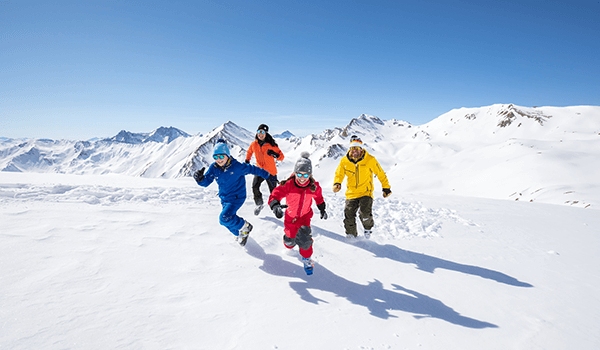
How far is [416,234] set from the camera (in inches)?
208

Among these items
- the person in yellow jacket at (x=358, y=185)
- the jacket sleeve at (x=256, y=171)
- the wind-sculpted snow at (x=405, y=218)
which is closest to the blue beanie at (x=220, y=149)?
the jacket sleeve at (x=256, y=171)

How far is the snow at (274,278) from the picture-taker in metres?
2.30

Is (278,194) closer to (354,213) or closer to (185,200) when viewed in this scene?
(354,213)

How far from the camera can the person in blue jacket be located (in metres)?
4.24

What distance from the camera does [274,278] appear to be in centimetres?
340

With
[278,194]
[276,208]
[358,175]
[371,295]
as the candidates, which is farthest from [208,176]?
[371,295]

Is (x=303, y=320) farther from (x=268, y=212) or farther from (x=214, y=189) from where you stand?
(x=214, y=189)

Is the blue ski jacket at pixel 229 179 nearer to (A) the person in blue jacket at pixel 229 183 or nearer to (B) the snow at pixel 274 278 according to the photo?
(A) the person in blue jacket at pixel 229 183

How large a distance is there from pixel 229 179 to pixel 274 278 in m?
2.03

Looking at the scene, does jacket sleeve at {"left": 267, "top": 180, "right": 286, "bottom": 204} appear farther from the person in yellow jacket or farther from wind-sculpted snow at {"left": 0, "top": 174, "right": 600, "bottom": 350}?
the person in yellow jacket

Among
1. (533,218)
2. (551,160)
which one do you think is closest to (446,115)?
(551,160)

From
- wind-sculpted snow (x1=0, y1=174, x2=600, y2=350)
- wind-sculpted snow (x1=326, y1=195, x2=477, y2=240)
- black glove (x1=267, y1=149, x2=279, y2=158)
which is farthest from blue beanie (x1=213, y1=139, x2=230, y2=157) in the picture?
wind-sculpted snow (x1=326, y1=195, x2=477, y2=240)

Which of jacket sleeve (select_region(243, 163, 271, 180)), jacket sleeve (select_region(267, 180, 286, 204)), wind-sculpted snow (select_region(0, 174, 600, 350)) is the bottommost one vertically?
wind-sculpted snow (select_region(0, 174, 600, 350))

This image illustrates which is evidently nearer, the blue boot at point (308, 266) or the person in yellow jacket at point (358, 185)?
the blue boot at point (308, 266)
